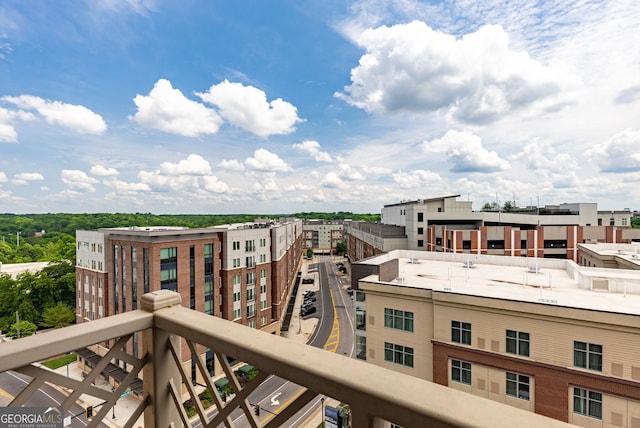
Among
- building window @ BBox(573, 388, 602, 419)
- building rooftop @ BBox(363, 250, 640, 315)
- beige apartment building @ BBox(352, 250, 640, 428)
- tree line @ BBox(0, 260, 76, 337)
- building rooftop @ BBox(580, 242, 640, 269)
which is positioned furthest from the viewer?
tree line @ BBox(0, 260, 76, 337)

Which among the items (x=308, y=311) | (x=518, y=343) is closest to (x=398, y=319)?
(x=518, y=343)

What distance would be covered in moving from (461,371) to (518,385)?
7.91 feet

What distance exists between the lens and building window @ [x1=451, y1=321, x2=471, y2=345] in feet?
51.2

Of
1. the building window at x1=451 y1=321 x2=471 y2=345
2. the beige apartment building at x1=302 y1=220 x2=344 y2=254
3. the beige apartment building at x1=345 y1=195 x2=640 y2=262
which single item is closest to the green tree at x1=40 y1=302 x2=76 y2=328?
the beige apartment building at x1=345 y1=195 x2=640 y2=262

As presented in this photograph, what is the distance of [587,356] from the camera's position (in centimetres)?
1322

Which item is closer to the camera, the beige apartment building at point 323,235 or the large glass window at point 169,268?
the large glass window at point 169,268

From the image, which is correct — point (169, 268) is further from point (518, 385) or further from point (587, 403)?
point (587, 403)

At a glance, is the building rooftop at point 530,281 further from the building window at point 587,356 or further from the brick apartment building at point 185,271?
the brick apartment building at point 185,271

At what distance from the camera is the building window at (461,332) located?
15.6m

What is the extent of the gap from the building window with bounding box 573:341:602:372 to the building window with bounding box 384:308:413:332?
23.1 ft

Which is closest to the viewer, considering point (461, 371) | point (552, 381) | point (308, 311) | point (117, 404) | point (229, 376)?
point (229, 376)

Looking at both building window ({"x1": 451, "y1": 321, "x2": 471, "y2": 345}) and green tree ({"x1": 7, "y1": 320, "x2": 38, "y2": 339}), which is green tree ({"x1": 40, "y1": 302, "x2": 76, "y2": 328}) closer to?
green tree ({"x1": 7, "y1": 320, "x2": 38, "y2": 339})

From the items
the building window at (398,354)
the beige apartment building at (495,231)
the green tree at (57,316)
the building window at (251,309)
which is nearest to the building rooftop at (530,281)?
the building window at (398,354)

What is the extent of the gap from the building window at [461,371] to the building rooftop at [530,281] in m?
3.52
